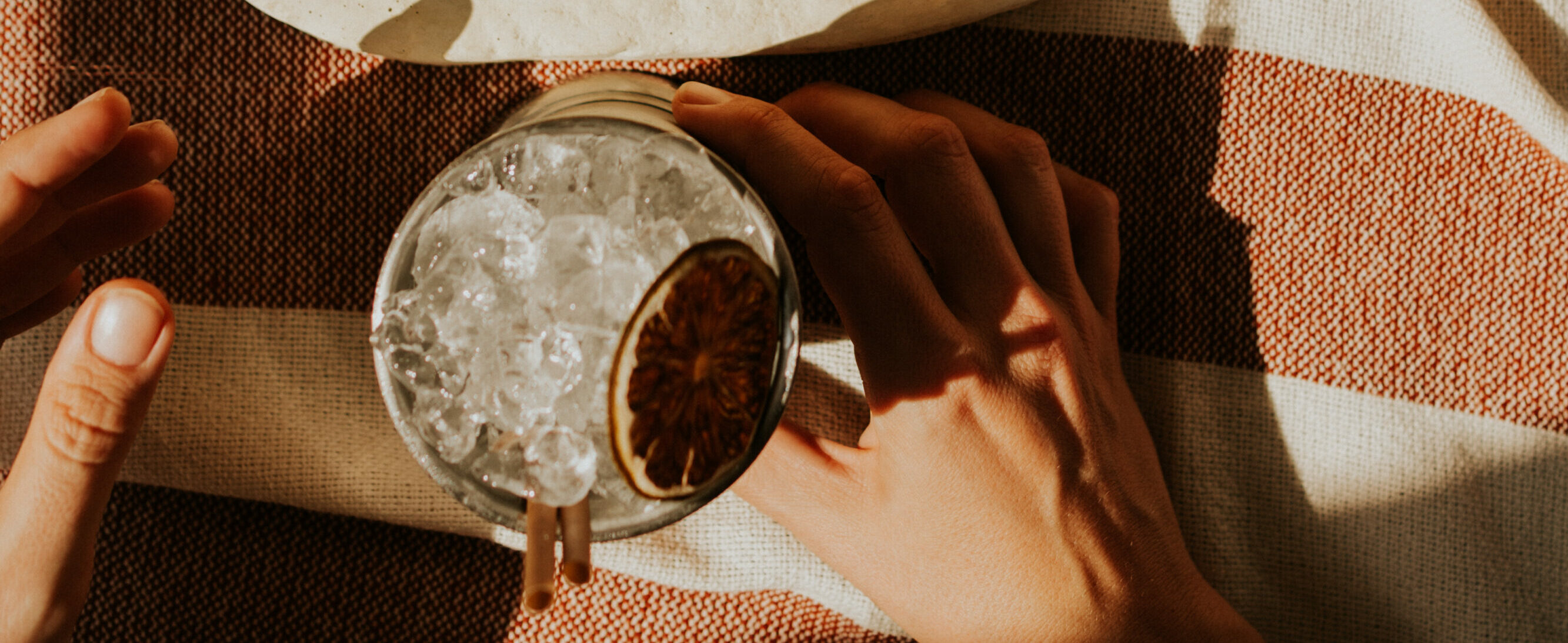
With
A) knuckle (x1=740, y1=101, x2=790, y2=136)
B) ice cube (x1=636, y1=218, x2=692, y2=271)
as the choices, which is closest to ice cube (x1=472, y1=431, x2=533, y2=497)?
ice cube (x1=636, y1=218, x2=692, y2=271)

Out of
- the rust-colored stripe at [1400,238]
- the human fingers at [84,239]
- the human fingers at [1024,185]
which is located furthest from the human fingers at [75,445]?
the rust-colored stripe at [1400,238]

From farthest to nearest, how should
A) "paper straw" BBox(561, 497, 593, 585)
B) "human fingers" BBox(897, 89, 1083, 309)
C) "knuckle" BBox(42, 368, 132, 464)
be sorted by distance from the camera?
"human fingers" BBox(897, 89, 1083, 309)
"knuckle" BBox(42, 368, 132, 464)
"paper straw" BBox(561, 497, 593, 585)

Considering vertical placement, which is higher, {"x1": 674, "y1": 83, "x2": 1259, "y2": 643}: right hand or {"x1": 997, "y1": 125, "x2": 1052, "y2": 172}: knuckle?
{"x1": 997, "y1": 125, "x2": 1052, "y2": 172}: knuckle

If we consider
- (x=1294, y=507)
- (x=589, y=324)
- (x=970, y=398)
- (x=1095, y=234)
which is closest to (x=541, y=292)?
(x=589, y=324)

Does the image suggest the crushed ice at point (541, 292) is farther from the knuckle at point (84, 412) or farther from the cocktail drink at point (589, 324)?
the knuckle at point (84, 412)

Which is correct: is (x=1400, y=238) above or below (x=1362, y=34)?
below

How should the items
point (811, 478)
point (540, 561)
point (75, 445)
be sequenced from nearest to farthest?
point (540, 561)
point (75, 445)
point (811, 478)

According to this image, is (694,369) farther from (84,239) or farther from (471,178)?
(84,239)

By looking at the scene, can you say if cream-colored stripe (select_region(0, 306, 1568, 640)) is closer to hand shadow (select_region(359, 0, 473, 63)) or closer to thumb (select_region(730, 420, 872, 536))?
thumb (select_region(730, 420, 872, 536))
